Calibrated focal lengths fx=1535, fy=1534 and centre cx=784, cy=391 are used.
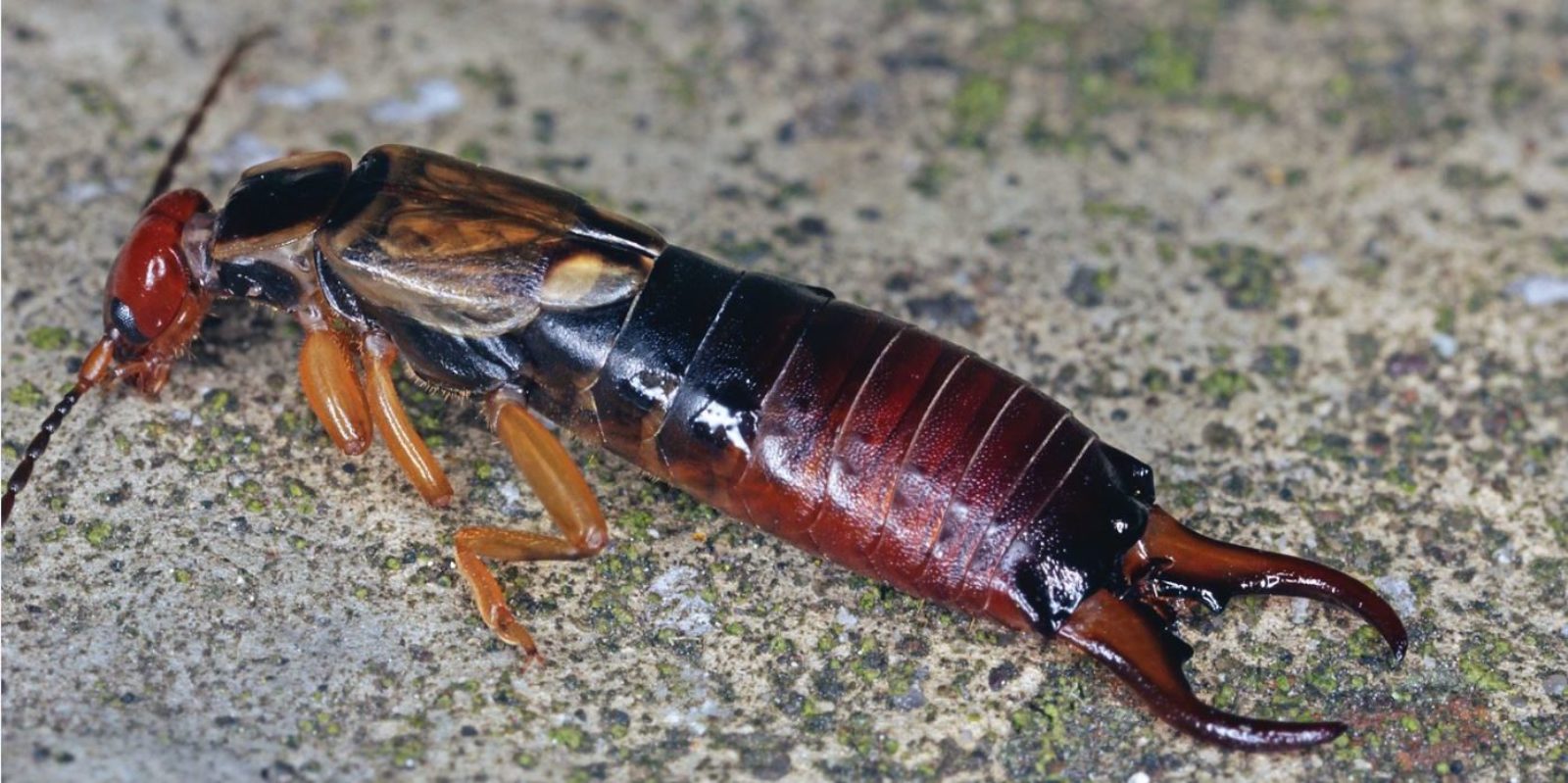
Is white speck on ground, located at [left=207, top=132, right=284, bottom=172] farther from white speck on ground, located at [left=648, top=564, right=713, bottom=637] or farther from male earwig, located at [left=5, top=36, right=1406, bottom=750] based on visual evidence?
white speck on ground, located at [left=648, top=564, right=713, bottom=637]

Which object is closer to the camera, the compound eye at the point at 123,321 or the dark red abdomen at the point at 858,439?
the dark red abdomen at the point at 858,439

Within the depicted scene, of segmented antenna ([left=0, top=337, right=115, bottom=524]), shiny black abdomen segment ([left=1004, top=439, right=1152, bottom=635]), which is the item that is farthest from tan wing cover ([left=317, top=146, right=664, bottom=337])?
shiny black abdomen segment ([left=1004, top=439, right=1152, bottom=635])

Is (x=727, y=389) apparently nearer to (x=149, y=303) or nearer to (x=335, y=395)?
(x=335, y=395)

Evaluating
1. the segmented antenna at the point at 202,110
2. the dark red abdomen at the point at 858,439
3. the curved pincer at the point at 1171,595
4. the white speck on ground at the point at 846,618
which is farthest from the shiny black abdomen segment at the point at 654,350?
the segmented antenna at the point at 202,110

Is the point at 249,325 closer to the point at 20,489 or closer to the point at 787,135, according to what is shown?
the point at 20,489

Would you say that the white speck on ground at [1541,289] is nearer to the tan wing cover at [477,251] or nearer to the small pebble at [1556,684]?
the small pebble at [1556,684]

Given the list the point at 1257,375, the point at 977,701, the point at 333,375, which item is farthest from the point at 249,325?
the point at 1257,375

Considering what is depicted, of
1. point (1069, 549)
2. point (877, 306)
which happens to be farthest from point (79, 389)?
point (1069, 549)
